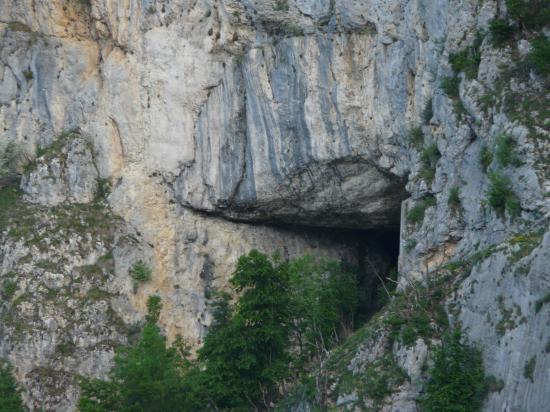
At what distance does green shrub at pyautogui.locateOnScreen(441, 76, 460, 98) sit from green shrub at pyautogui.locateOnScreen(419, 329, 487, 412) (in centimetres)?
789

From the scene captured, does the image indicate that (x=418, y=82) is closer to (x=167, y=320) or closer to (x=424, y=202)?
(x=424, y=202)

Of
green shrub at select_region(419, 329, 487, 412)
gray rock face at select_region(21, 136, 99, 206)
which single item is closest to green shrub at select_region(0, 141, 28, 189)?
gray rock face at select_region(21, 136, 99, 206)

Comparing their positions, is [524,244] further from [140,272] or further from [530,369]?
[140,272]

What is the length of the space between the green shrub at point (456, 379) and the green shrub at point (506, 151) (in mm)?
4691

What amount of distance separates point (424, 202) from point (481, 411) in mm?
9086

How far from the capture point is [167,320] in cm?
3716

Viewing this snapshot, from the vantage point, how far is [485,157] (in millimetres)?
26578

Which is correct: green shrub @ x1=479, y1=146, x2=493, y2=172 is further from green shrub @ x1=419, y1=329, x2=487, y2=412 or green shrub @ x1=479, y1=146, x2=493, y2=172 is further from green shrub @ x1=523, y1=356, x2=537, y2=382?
green shrub @ x1=523, y1=356, x2=537, y2=382

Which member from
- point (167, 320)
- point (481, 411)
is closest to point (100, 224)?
point (167, 320)

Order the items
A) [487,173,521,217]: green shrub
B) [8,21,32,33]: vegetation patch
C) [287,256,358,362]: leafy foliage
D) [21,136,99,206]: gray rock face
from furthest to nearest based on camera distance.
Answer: [8,21,32,33]: vegetation patch → [21,136,99,206]: gray rock face → [287,256,358,362]: leafy foliage → [487,173,521,217]: green shrub

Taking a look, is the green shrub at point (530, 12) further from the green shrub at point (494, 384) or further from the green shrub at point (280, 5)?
the green shrub at point (280, 5)

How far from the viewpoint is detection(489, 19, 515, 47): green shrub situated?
89.0 ft

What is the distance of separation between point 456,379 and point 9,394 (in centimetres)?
1542

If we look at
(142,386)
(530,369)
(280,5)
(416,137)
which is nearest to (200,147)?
(280,5)
